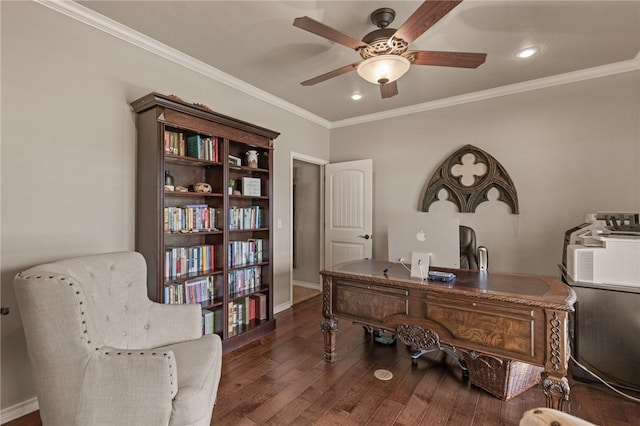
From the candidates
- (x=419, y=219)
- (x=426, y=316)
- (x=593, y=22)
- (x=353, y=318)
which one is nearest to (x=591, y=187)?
(x=593, y=22)

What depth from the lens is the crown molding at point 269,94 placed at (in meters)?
2.12

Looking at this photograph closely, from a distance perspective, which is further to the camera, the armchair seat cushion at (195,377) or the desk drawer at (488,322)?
the desk drawer at (488,322)

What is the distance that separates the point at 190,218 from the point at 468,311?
7.52 ft

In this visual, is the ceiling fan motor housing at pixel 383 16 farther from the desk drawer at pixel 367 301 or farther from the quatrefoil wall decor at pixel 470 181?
the quatrefoil wall decor at pixel 470 181

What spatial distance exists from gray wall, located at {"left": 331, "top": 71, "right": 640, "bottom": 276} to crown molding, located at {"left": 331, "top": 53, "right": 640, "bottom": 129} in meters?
0.06

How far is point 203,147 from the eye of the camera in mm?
2662

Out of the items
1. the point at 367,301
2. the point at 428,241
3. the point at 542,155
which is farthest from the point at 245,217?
the point at 542,155

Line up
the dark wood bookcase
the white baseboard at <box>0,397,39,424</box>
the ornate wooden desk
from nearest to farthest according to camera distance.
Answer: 1. the ornate wooden desk
2. the white baseboard at <box>0,397,39,424</box>
3. the dark wood bookcase

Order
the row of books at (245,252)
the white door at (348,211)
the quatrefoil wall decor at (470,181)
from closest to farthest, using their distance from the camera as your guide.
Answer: the row of books at (245,252)
the quatrefoil wall decor at (470,181)
the white door at (348,211)

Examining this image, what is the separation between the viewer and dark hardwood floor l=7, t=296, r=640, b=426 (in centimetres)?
184

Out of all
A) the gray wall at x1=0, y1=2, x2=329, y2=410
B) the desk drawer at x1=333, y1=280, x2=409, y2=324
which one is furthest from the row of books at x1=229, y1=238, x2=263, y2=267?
the desk drawer at x1=333, y1=280, x2=409, y2=324

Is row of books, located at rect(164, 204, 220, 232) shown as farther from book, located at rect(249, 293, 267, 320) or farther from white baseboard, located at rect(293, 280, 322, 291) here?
white baseboard, located at rect(293, 280, 322, 291)

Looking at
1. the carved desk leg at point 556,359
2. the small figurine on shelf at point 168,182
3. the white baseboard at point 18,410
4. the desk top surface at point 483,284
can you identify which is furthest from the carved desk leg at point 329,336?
the white baseboard at point 18,410

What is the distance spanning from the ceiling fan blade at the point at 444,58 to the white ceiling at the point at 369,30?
0.32 metres
